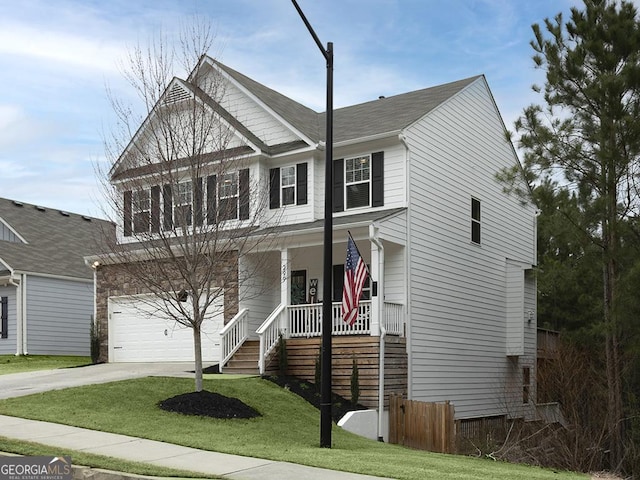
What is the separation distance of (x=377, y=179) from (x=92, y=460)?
526 inches

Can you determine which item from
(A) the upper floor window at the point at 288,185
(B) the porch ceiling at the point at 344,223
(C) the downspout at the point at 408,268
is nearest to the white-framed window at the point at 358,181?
(B) the porch ceiling at the point at 344,223

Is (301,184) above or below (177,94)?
below

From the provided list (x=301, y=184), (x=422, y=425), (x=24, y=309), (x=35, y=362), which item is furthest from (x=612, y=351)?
(x=24, y=309)

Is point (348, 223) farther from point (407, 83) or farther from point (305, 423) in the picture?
point (407, 83)

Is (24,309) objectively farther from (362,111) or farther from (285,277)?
(362,111)

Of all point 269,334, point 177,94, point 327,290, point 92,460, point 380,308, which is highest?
point 177,94

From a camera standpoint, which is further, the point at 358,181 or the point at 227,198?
the point at 358,181

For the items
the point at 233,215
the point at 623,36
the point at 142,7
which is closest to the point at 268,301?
the point at 233,215

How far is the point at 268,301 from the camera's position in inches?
899

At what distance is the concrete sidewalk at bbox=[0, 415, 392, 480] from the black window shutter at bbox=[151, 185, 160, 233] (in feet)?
15.1

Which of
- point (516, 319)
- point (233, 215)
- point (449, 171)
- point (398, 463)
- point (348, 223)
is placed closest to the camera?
point (398, 463)

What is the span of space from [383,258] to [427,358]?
3.47 meters

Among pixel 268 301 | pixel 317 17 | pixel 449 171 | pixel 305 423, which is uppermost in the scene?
pixel 317 17

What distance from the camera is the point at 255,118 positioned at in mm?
24406
